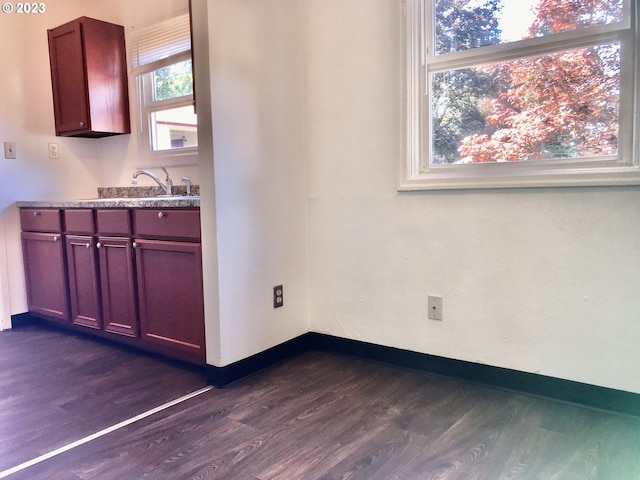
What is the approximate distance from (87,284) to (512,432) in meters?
2.44

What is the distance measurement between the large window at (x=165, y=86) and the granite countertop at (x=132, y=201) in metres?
0.28

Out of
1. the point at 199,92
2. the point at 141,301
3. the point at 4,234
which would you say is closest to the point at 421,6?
the point at 199,92

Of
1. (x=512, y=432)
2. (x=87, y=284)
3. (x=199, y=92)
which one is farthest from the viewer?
(x=87, y=284)

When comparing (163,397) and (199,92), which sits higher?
(199,92)

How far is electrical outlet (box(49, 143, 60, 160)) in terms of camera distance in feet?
11.0

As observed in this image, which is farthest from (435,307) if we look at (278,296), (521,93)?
(521,93)

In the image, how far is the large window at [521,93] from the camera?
5.80 ft

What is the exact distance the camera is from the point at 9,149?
10.3ft

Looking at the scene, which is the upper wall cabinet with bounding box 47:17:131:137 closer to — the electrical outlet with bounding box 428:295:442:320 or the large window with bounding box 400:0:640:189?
the large window with bounding box 400:0:640:189

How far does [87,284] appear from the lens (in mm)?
2807

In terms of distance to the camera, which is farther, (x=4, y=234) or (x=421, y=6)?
(x=4, y=234)

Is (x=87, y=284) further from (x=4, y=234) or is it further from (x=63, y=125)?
(x=63, y=125)

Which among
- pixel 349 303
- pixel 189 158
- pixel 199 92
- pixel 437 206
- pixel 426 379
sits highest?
pixel 199 92

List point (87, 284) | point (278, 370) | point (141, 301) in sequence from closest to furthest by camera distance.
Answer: point (278, 370)
point (141, 301)
point (87, 284)
